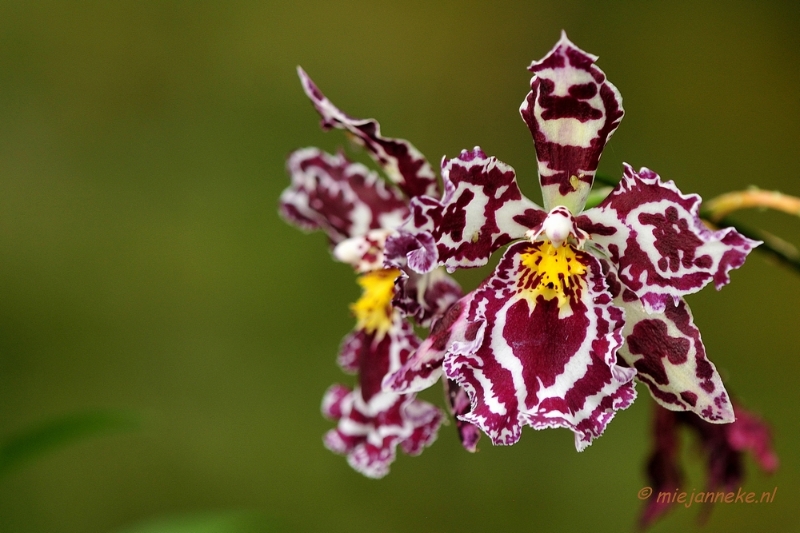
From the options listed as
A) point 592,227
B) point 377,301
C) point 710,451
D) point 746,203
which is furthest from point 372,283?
point 710,451

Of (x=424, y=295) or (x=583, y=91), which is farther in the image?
(x=424, y=295)

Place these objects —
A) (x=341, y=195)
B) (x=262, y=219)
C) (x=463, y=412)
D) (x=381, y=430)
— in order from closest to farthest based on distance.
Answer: (x=463, y=412)
(x=381, y=430)
(x=341, y=195)
(x=262, y=219)

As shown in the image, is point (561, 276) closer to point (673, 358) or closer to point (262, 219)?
point (673, 358)

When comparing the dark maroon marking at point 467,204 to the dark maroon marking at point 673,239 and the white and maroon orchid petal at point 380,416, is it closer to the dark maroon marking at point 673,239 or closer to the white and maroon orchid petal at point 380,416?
the dark maroon marking at point 673,239

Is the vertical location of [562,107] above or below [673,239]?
above

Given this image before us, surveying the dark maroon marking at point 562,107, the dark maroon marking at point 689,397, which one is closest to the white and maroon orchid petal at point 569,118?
the dark maroon marking at point 562,107

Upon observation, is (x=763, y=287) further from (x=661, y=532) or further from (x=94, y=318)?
(x=94, y=318)

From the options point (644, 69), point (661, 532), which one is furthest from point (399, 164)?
point (661, 532)
